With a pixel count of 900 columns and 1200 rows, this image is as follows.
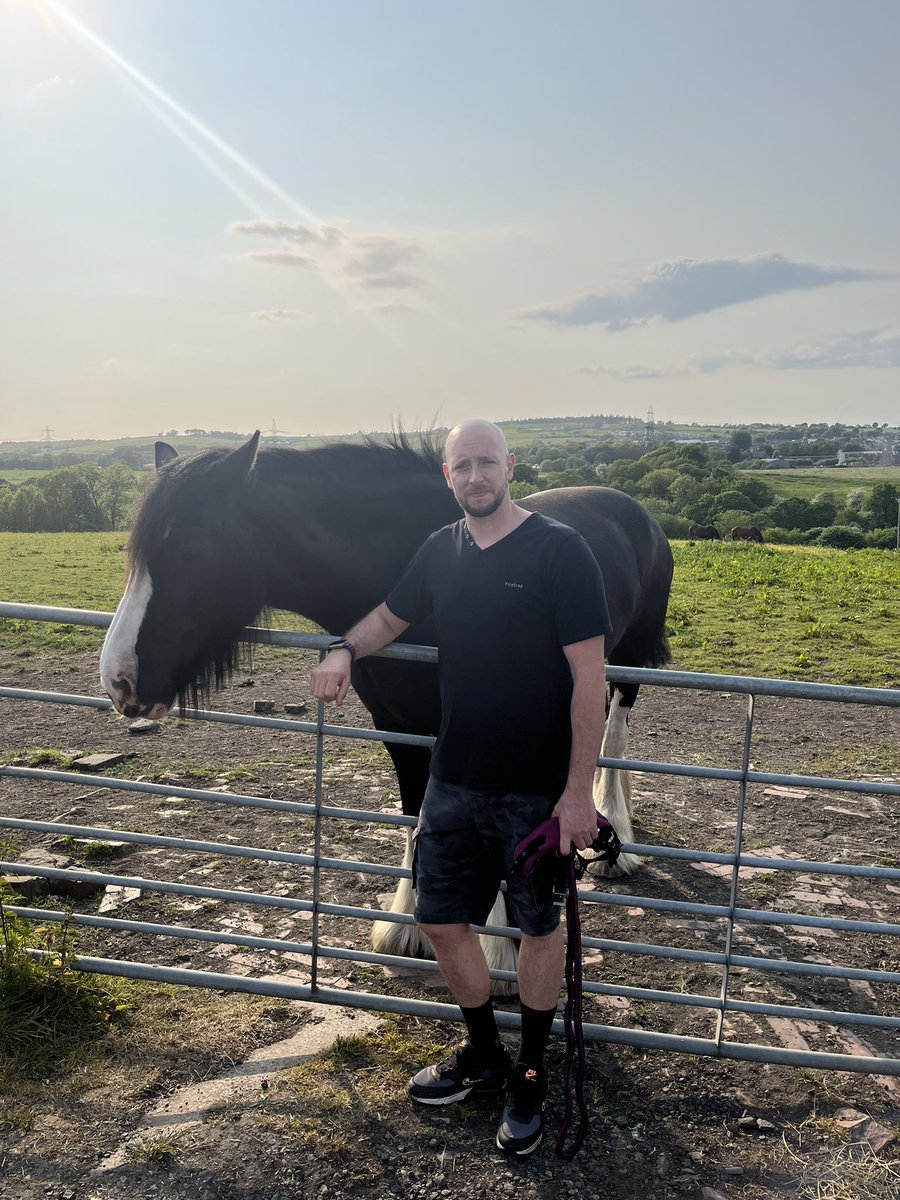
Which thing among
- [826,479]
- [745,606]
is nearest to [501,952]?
[745,606]

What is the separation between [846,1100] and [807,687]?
149cm

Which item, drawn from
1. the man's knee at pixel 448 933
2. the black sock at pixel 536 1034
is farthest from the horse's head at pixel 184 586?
the black sock at pixel 536 1034

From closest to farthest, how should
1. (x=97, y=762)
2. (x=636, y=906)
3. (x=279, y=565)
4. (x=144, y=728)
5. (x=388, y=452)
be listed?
(x=636, y=906)
(x=279, y=565)
(x=388, y=452)
(x=97, y=762)
(x=144, y=728)

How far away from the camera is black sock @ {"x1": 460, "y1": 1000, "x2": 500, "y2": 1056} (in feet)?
9.95

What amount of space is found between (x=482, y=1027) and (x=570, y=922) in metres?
0.56

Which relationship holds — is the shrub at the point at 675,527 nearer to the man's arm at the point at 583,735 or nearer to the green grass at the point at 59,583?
the green grass at the point at 59,583

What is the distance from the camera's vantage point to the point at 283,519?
3.65 meters

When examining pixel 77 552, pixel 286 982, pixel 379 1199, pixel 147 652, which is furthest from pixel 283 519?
pixel 77 552

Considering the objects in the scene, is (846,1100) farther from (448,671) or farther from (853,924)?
(448,671)

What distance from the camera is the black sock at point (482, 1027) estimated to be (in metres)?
3.03

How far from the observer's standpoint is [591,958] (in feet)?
14.0

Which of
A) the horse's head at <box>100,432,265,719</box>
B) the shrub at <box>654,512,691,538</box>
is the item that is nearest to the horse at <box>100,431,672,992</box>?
the horse's head at <box>100,432,265,719</box>

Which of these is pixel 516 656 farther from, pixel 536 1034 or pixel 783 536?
pixel 783 536

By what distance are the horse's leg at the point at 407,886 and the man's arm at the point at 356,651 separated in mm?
951
